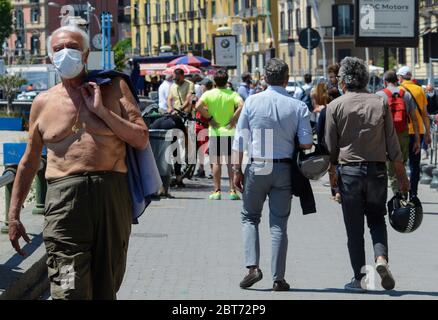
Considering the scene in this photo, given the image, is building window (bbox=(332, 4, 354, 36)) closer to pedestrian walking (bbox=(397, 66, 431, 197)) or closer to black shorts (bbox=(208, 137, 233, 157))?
black shorts (bbox=(208, 137, 233, 157))

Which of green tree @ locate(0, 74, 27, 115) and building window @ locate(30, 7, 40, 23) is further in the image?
building window @ locate(30, 7, 40, 23)

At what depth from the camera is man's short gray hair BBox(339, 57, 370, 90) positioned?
33.4 ft

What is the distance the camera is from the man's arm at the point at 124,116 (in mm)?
6965

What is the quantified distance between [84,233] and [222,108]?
10.6 metres

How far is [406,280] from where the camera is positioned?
10586mm

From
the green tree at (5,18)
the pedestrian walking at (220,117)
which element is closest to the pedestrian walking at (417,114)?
the pedestrian walking at (220,117)

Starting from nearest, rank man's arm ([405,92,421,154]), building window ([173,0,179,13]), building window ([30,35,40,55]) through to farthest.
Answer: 1. man's arm ([405,92,421,154])
2. building window ([173,0,179,13])
3. building window ([30,35,40,55])

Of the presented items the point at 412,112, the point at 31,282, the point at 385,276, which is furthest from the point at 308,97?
the point at 31,282

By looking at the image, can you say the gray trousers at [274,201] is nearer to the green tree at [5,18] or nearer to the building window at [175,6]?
the building window at [175,6]

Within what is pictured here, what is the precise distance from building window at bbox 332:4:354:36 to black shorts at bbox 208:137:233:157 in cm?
9122

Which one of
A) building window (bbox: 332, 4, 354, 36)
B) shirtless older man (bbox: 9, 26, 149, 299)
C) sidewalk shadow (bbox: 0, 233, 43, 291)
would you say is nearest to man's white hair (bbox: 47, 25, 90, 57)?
shirtless older man (bbox: 9, 26, 149, 299)

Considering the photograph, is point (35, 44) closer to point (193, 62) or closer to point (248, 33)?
point (248, 33)

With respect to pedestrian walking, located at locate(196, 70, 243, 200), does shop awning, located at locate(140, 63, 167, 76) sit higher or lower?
lower
